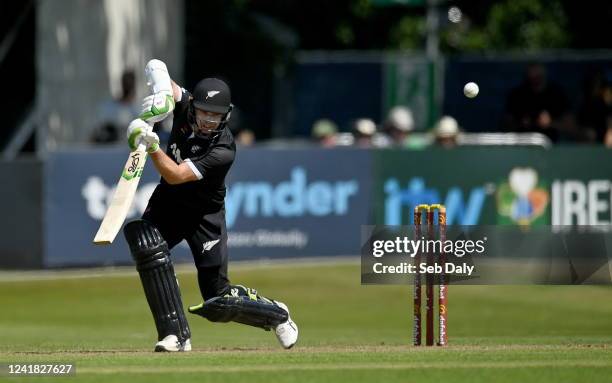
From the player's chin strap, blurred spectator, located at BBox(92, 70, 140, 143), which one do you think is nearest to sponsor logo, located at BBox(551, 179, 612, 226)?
blurred spectator, located at BBox(92, 70, 140, 143)

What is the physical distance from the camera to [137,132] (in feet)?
34.3

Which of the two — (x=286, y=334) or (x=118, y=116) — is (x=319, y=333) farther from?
(x=118, y=116)

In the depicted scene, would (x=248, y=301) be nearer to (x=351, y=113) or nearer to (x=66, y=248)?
(x=66, y=248)

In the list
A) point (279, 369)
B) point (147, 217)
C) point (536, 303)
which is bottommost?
point (536, 303)

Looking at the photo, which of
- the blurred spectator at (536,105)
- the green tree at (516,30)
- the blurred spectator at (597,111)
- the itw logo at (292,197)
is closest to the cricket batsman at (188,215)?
the itw logo at (292,197)

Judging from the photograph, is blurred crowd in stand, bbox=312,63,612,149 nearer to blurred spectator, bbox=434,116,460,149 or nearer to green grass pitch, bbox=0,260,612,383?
blurred spectator, bbox=434,116,460,149

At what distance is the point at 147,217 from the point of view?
36.7 feet

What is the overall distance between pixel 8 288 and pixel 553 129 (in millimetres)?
7642

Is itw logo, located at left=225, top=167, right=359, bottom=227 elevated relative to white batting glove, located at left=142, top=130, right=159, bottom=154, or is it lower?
lower

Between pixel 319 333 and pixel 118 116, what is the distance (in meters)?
5.86

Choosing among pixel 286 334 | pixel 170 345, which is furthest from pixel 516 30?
pixel 170 345

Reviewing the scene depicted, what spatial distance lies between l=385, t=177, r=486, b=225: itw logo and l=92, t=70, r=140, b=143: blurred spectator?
3.41 metres

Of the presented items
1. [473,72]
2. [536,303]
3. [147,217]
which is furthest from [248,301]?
[473,72]

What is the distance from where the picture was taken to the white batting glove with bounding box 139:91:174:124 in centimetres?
1069
